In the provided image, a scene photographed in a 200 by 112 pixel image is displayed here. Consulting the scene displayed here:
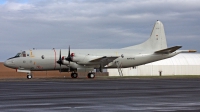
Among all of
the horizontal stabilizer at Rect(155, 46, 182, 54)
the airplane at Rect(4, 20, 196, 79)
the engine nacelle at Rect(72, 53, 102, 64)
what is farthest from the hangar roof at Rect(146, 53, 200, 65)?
the engine nacelle at Rect(72, 53, 102, 64)

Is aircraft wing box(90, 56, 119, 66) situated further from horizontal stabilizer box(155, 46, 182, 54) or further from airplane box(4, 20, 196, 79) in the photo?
horizontal stabilizer box(155, 46, 182, 54)

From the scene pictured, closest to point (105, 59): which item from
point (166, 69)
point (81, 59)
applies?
point (81, 59)

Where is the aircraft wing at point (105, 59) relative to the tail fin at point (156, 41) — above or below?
below

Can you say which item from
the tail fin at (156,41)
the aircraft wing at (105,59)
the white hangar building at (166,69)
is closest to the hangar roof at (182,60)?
the white hangar building at (166,69)

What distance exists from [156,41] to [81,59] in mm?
13114

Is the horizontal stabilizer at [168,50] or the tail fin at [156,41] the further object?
the tail fin at [156,41]

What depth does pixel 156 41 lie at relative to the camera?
62.8 meters

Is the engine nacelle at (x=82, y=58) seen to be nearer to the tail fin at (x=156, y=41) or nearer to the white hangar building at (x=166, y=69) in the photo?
the tail fin at (x=156, y=41)

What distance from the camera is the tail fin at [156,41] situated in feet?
205

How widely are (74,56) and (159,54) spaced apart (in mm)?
12960

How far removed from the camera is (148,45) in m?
62.6

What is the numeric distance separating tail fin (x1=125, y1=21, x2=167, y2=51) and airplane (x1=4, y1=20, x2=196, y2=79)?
27.8 inches

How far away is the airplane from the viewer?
5650 cm

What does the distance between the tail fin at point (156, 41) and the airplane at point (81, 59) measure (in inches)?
27.8
